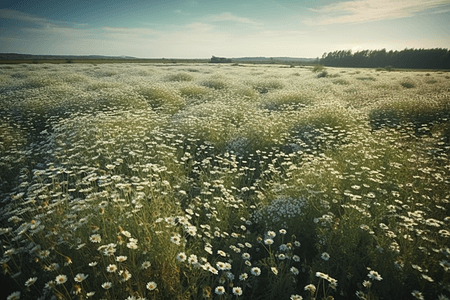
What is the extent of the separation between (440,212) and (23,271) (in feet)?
19.8

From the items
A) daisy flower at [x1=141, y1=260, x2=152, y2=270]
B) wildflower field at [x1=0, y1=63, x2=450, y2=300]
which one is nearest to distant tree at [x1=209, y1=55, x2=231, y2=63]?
wildflower field at [x1=0, y1=63, x2=450, y2=300]

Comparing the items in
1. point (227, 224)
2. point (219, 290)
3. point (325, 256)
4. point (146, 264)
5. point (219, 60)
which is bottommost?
point (227, 224)

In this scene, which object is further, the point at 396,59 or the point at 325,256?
the point at 396,59

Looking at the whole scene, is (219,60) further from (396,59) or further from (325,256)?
(325,256)

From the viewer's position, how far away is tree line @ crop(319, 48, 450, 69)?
67500 millimetres

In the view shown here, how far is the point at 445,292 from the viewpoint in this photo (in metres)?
2.71

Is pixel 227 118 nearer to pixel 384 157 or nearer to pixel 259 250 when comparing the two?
pixel 384 157

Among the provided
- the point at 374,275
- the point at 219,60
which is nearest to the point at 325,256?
the point at 374,275

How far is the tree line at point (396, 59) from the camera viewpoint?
67500mm

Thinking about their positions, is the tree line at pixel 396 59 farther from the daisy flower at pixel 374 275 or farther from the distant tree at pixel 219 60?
the daisy flower at pixel 374 275

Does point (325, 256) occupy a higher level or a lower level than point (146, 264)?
lower

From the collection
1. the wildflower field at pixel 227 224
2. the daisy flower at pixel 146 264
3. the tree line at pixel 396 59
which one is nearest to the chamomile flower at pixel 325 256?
the wildflower field at pixel 227 224

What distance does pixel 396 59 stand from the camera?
75.8 meters

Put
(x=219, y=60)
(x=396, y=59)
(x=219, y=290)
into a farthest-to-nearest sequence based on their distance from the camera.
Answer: (x=219, y=60) → (x=396, y=59) → (x=219, y=290)
